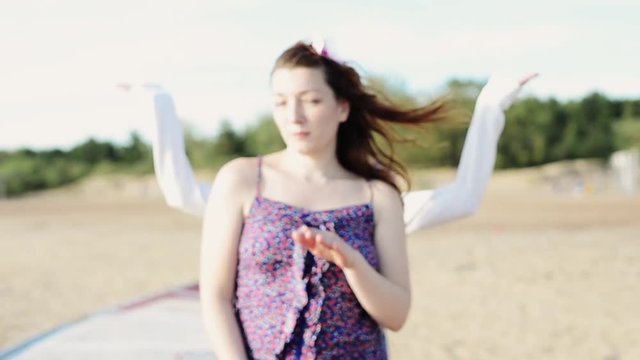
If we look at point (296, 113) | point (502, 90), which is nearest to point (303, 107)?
point (296, 113)

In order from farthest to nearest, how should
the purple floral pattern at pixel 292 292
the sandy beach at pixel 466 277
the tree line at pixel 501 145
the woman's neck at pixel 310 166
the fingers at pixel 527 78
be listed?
1. the tree line at pixel 501 145
2. the sandy beach at pixel 466 277
3. the fingers at pixel 527 78
4. the woman's neck at pixel 310 166
5. the purple floral pattern at pixel 292 292

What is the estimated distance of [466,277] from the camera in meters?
12.1

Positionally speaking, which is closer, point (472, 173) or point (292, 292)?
point (292, 292)

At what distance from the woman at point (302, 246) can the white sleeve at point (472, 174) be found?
0.46 meters

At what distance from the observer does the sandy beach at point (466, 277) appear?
8.31 m

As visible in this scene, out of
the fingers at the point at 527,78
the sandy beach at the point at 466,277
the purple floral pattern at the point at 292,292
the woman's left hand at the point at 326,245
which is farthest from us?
the sandy beach at the point at 466,277

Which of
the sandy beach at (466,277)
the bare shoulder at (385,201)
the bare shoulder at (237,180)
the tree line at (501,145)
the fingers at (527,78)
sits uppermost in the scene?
the fingers at (527,78)

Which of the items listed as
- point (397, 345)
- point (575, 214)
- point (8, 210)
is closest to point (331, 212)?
point (397, 345)

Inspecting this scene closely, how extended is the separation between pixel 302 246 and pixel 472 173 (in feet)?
2.75

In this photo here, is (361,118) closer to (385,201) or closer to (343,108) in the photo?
(343,108)

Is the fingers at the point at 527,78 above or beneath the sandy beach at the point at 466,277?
above

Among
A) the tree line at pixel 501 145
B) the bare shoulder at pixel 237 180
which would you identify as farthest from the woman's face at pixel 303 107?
the tree line at pixel 501 145

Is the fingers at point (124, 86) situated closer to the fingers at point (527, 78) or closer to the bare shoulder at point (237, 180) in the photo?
the bare shoulder at point (237, 180)

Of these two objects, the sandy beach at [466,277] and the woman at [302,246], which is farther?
the sandy beach at [466,277]
